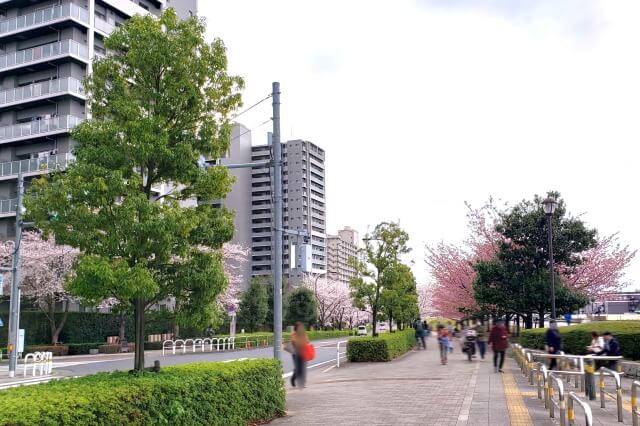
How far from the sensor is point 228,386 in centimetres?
905

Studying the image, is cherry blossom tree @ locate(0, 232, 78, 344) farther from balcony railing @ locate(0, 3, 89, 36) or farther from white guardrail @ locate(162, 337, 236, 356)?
balcony railing @ locate(0, 3, 89, 36)

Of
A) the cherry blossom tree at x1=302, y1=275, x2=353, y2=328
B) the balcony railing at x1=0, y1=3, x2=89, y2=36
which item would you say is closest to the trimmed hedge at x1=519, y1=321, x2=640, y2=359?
the balcony railing at x1=0, y1=3, x2=89, y2=36

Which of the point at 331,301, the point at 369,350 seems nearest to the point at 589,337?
the point at 369,350

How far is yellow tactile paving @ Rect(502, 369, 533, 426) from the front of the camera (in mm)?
9628

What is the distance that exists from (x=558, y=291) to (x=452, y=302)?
1788cm

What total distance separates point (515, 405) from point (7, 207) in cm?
4100

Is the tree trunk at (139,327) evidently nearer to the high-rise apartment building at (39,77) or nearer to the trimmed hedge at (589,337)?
the trimmed hedge at (589,337)

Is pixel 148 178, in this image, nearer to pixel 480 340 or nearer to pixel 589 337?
pixel 589 337

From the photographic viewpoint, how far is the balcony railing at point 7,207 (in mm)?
42653

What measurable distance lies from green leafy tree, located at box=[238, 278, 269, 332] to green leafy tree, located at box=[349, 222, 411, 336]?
96.9ft

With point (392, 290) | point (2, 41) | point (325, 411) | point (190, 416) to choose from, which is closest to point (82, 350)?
point (392, 290)

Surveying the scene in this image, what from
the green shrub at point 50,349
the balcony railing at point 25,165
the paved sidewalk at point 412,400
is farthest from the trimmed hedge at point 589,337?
the balcony railing at point 25,165

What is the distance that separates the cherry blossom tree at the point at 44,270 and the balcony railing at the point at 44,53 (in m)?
13.3

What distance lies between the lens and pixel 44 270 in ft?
126
